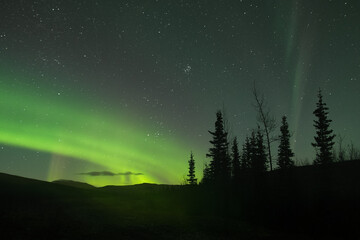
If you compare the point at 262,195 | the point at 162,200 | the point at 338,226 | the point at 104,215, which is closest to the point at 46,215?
the point at 104,215

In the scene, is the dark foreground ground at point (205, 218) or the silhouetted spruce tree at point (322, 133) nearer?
the dark foreground ground at point (205, 218)

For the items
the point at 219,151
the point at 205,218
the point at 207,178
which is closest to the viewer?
the point at 205,218

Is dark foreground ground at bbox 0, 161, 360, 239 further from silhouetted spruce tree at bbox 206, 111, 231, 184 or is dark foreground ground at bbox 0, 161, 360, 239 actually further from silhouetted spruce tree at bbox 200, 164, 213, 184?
silhouetted spruce tree at bbox 206, 111, 231, 184

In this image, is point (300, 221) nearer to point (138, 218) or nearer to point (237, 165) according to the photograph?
point (138, 218)

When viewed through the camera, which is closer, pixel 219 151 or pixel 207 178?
pixel 207 178

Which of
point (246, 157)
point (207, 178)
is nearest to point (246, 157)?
point (246, 157)

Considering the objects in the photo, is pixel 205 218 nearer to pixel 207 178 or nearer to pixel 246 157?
pixel 207 178

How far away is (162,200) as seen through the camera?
3375 centimetres

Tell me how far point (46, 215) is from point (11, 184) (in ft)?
62.4

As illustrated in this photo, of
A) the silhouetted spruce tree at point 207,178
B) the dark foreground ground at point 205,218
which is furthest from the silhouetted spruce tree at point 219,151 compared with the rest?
the dark foreground ground at point 205,218

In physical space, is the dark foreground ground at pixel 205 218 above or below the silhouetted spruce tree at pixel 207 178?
below

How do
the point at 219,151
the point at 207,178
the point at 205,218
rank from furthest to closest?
1. the point at 219,151
2. the point at 207,178
3. the point at 205,218

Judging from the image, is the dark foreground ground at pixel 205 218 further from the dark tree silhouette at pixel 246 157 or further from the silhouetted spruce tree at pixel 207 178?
the dark tree silhouette at pixel 246 157

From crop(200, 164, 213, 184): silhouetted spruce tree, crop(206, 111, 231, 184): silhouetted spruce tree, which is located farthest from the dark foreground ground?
crop(206, 111, 231, 184): silhouetted spruce tree
